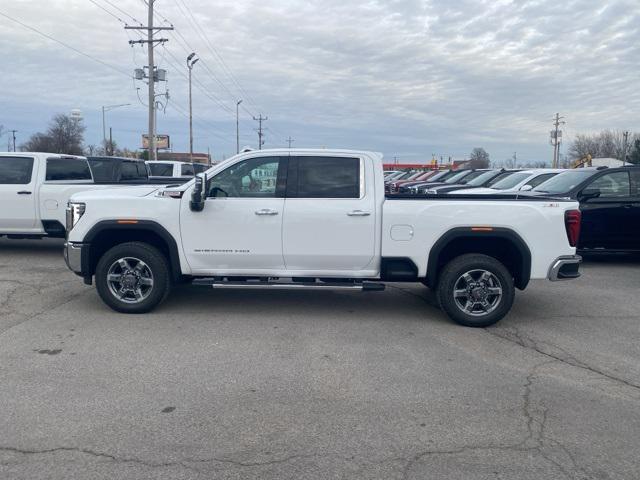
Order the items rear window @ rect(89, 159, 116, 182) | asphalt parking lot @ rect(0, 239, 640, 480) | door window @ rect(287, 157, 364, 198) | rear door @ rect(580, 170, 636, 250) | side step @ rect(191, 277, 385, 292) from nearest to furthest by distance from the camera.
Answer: asphalt parking lot @ rect(0, 239, 640, 480) → side step @ rect(191, 277, 385, 292) → door window @ rect(287, 157, 364, 198) → rear door @ rect(580, 170, 636, 250) → rear window @ rect(89, 159, 116, 182)

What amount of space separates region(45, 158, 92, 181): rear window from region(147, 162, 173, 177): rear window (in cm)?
836

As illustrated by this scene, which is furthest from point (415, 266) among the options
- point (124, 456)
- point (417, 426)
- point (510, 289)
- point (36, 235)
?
point (36, 235)

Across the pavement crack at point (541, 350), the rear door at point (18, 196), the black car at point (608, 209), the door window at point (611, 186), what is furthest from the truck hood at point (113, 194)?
the door window at point (611, 186)

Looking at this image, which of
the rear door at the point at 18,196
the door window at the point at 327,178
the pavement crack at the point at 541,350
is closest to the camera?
the pavement crack at the point at 541,350

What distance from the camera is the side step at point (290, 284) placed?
687 centimetres

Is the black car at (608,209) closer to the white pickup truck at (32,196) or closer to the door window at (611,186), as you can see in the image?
the door window at (611,186)

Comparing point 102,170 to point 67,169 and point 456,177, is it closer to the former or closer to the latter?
point 67,169

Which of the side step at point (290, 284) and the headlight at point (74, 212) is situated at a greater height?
the headlight at point (74, 212)

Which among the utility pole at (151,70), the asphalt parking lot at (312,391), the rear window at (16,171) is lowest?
the asphalt parking lot at (312,391)

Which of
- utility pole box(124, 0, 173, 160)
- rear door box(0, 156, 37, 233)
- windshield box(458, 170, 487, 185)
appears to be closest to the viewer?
rear door box(0, 156, 37, 233)

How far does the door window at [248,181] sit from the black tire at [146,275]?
3.31 feet

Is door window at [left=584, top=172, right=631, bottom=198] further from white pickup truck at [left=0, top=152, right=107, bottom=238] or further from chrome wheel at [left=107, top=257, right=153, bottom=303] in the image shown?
white pickup truck at [left=0, top=152, right=107, bottom=238]

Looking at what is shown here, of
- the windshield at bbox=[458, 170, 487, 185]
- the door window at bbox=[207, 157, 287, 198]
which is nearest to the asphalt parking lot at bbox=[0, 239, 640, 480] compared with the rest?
the door window at bbox=[207, 157, 287, 198]

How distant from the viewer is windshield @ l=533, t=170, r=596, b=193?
11.3 metres
